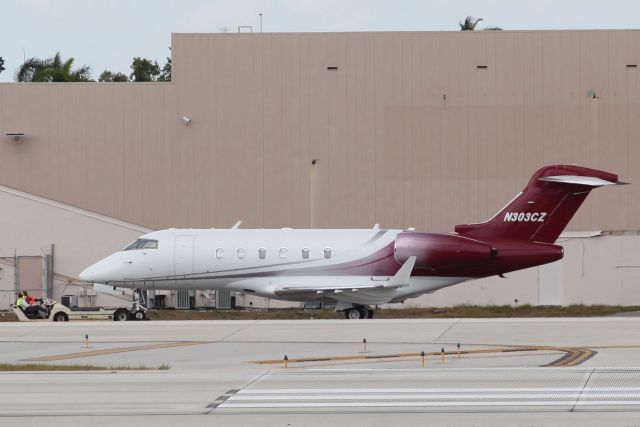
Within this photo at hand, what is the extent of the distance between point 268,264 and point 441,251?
558cm

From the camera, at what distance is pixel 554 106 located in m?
48.7

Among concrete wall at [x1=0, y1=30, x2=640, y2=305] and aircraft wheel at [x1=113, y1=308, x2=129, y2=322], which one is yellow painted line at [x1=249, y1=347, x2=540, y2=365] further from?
concrete wall at [x1=0, y1=30, x2=640, y2=305]

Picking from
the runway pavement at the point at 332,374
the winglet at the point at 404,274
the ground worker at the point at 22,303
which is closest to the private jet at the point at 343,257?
the winglet at the point at 404,274

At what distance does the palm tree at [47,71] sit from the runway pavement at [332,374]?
3811 cm

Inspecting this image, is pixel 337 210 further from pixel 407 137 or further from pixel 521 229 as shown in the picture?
pixel 521 229

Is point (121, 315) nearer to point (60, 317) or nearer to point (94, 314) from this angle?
point (94, 314)

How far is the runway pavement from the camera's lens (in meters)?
15.9

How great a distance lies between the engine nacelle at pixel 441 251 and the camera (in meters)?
38.0

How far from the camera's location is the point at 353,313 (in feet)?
127

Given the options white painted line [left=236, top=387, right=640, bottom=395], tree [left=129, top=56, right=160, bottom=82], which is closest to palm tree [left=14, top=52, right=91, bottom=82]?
tree [left=129, top=56, right=160, bottom=82]

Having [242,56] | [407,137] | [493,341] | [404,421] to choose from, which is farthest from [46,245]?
[404,421]

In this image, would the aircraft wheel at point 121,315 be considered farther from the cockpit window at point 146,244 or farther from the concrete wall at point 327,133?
the concrete wall at point 327,133

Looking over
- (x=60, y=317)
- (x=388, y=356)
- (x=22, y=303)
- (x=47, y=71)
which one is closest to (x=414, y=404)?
(x=388, y=356)

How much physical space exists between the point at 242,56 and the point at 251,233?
12020 millimetres
